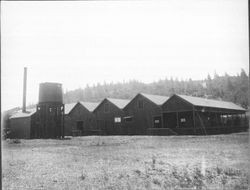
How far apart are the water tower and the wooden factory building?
27.1ft

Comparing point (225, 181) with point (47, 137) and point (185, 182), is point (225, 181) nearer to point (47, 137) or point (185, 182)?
point (185, 182)

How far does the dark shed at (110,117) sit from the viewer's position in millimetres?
36969

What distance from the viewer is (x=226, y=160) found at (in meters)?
10.3

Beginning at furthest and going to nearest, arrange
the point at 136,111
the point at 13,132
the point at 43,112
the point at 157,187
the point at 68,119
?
the point at 68,119, the point at 13,132, the point at 136,111, the point at 43,112, the point at 157,187

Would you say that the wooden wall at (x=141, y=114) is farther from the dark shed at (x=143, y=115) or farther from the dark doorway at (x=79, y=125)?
the dark doorway at (x=79, y=125)

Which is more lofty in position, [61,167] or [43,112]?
[43,112]

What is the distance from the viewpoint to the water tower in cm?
3006

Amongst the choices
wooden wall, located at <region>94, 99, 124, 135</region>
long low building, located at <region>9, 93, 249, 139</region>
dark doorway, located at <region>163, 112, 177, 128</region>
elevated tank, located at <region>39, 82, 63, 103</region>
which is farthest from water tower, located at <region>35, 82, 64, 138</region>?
dark doorway, located at <region>163, 112, 177, 128</region>

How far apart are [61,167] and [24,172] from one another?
4.18 ft

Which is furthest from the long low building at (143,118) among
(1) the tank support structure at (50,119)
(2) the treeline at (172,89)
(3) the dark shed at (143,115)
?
(2) the treeline at (172,89)

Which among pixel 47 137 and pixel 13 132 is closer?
pixel 47 137

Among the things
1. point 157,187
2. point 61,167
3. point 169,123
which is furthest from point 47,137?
point 157,187

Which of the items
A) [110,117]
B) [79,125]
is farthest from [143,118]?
[79,125]

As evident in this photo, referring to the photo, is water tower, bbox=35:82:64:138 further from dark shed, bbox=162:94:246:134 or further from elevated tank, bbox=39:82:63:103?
dark shed, bbox=162:94:246:134
